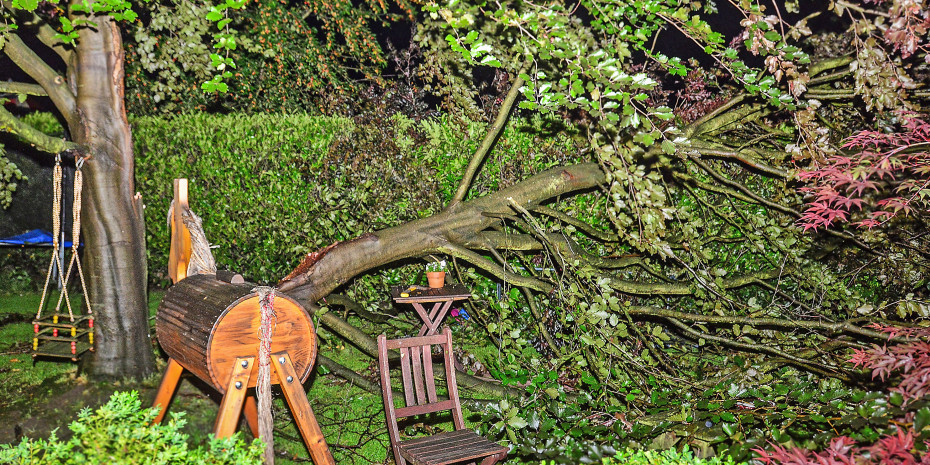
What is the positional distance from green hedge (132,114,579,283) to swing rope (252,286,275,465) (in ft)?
7.95

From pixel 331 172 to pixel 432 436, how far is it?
9.95ft

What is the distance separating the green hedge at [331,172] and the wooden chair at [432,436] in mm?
1934

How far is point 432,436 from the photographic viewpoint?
12.9 feet

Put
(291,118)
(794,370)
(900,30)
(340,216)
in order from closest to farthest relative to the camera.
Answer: (900,30)
(794,370)
(340,216)
(291,118)

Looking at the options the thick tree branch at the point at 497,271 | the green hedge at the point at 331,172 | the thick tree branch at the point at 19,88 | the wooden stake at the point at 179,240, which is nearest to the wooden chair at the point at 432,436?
the thick tree branch at the point at 497,271

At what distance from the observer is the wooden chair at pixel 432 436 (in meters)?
3.70

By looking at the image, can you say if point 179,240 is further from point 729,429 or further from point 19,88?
point 729,429

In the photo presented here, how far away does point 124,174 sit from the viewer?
5141mm

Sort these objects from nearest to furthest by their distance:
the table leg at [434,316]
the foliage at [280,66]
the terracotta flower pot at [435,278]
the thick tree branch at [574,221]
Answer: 1. the table leg at [434,316]
2. the terracotta flower pot at [435,278]
3. the thick tree branch at [574,221]
4. the foliage at [280,66]

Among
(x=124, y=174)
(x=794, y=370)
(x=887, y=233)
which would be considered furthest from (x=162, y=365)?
(x=887, y=233)

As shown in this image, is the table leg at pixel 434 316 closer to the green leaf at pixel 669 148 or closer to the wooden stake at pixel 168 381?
the wooden stake at pixel 168 381

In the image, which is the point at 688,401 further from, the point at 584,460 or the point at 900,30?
the point at 900,30

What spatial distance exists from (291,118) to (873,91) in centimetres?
495

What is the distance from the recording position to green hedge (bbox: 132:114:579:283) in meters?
5.96
